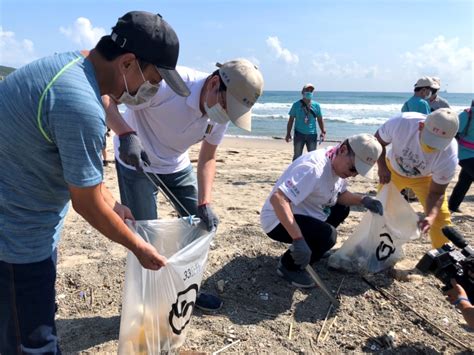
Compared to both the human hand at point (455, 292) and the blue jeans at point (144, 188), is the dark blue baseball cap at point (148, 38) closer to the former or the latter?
the blue jeans at point (144, 188)

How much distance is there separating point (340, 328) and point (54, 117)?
2126mm

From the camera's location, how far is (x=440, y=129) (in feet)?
9.96

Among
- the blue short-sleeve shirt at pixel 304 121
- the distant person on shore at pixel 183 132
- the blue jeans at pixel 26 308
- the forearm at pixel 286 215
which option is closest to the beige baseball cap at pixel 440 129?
the forearm at pixel 286 215

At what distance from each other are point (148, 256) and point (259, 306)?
1420mm

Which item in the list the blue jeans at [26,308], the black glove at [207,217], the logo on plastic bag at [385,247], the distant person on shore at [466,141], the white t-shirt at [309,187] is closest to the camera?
the blue jeans at [26,308]

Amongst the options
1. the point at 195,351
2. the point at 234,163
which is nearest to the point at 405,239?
the point at 195,351

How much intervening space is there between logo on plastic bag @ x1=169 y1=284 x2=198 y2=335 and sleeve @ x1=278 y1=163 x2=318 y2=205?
901mm

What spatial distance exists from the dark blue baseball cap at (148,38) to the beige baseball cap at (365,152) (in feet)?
5.18

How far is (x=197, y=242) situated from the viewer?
218 centimetres

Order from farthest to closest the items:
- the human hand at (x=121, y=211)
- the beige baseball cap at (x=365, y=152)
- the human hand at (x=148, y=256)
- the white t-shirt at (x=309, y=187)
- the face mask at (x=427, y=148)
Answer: the face mask at (x=427, y=148)
the white t-shirt at (x=309, y=187)
the beige baseball cap at (x=365, y=152)
the human hand at (x=121, y=211)
the human hand at (x=148, y=256)

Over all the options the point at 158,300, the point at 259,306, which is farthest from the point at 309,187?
the point at 158,300

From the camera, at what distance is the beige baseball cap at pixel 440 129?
3000mm

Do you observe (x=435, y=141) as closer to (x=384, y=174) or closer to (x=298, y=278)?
(x=384, y=174)

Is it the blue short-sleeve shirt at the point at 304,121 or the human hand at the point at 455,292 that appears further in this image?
the blue short-sleeve shirt at the point at 304,121
